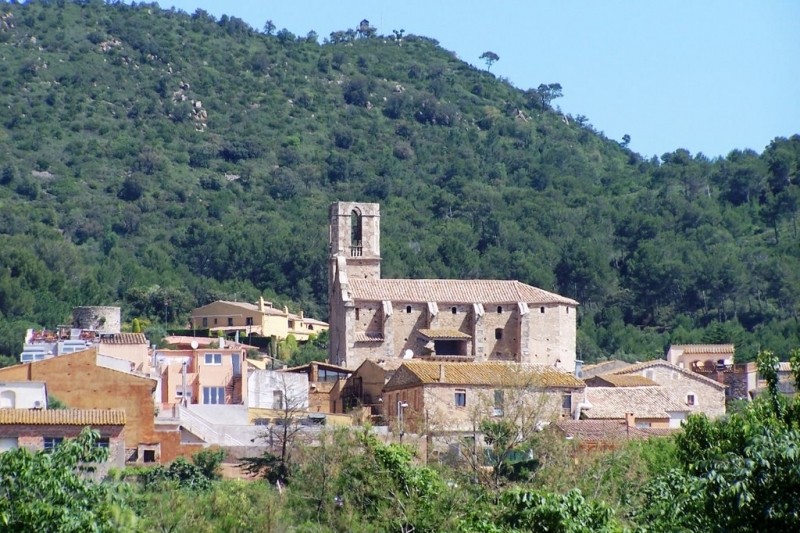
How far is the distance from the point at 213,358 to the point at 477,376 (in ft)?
24.2

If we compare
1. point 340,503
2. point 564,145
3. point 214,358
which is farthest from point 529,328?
point 564,145

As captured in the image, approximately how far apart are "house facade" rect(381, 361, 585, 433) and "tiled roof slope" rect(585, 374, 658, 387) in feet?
11.3

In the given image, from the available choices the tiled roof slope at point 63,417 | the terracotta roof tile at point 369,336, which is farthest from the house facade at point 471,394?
the terracotta roof tile at point 369,336

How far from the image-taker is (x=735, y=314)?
78.8m

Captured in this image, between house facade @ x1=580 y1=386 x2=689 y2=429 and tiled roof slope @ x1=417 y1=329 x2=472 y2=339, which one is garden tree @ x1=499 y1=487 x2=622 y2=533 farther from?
tiled roof slope @ x1=417 y1=329 x2=472 y2=339

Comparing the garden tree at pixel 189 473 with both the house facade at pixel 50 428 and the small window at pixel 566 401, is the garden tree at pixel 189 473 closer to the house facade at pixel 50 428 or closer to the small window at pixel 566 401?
the house facade at pixel 50 428

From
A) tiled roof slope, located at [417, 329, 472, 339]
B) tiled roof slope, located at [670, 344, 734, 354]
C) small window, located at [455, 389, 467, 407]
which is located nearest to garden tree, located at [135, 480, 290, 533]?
small window, located at [455, 389, 467, 407]

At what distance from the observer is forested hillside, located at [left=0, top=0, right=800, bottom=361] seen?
258ft

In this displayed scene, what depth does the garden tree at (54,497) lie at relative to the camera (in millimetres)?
15750

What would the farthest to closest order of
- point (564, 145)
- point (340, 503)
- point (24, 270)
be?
point (564, 145), point (24, 270), point (340, 503)

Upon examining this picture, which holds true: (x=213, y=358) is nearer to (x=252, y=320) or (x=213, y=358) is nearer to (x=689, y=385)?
(x=689, y=385)

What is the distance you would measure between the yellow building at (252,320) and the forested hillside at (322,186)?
8.12ft

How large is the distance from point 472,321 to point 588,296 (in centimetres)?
2668

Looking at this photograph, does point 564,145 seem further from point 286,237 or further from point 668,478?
point 668,478
